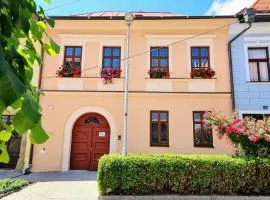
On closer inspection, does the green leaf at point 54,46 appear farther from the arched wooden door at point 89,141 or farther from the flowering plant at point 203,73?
the flowering plant at point 203,73

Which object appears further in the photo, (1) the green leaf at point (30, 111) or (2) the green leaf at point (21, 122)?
(2) the green leaf at point (21, 122)

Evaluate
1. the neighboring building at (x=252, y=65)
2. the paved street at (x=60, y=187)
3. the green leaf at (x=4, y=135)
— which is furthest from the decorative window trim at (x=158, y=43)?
the green leaf at (x=4, y=135)

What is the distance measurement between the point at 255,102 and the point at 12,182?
10.3m

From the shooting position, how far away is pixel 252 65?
14.1m

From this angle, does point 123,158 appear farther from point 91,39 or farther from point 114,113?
point 91,39

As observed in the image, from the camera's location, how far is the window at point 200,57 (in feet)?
46.4

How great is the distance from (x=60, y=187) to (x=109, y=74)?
5814 millimetres

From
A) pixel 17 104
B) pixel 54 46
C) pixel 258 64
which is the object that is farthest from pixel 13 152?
pixel 17 104

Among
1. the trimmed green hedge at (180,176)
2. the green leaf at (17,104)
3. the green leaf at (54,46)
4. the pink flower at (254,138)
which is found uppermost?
the green leaf at (54,46)

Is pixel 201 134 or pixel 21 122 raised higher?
pixel 201 134

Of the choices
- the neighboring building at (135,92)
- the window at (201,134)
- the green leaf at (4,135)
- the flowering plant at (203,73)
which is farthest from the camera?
the flowering plant at (203,73)

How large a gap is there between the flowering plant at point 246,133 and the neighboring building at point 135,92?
12.1ft

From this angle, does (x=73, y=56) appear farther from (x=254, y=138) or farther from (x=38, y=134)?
(x=38, y=134)

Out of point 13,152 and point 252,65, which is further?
point 252,65
